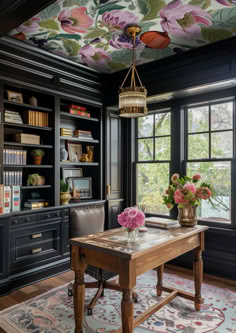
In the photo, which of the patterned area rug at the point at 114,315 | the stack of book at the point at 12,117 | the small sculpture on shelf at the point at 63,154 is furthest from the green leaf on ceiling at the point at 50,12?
the patterned area rug at the point at 114,315

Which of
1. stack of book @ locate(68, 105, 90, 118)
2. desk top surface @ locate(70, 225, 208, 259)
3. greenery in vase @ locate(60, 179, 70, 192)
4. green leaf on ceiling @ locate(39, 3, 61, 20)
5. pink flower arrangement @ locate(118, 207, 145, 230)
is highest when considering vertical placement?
green leaf on ceiling @ locate(39, 3, 61, 20)

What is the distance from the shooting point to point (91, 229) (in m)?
2.93

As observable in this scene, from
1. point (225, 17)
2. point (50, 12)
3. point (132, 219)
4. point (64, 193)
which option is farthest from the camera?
point (64, 193)

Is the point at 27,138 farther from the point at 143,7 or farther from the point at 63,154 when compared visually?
the point at 143,7

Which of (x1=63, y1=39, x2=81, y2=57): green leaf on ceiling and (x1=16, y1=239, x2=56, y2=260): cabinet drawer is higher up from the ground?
(x1=63, y1=39, x2=81, y2=57): green leaf on ceiling

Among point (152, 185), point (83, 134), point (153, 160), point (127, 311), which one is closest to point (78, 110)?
point (83, 134)

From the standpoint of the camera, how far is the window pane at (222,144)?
144 inches

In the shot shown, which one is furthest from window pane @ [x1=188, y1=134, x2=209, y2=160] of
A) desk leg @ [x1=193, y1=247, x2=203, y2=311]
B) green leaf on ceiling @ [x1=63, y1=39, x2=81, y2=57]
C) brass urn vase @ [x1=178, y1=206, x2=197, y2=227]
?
green leaf on ceiling @ [x1=63, y1=39, x2=81, y2=57]

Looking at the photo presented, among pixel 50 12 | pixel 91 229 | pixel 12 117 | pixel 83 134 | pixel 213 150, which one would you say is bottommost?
pixel 91 229

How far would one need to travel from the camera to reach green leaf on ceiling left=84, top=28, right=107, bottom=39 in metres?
3.01

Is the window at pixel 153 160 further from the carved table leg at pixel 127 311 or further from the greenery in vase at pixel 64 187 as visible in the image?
the carved table leg at pixel 127 311

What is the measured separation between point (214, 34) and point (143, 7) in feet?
3.40

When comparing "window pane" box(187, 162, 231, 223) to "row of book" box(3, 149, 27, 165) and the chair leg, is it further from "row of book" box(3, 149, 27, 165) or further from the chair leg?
"row of book" box(3, 149, 27, 165)

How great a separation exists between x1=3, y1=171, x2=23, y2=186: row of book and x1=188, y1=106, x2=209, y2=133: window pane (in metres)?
2.55
